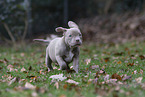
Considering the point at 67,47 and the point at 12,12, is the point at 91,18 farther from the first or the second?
the point at 67,47

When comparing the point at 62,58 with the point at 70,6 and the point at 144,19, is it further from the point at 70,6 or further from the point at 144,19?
the point at 70,6

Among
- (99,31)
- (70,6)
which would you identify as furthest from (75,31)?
(70,6)

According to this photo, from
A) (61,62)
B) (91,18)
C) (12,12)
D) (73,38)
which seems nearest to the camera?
(73,38)

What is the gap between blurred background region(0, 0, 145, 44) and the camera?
40.6 feet

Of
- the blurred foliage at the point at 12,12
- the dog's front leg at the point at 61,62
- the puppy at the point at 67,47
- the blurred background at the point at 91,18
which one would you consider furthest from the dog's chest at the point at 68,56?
the blurred background at the point at 91,18

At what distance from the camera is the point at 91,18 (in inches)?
688

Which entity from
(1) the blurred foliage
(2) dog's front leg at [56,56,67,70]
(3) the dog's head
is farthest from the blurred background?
→ (3) the dog's head

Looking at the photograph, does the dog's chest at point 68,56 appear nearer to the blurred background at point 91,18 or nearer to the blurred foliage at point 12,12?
the blurred foliage at point 12,12

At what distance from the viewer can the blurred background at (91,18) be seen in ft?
40.6

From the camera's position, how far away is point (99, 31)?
48.3ft

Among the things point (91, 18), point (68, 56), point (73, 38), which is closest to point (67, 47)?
point (68, 56)

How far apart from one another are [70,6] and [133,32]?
236 inches

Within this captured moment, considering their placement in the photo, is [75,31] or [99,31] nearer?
[75,31]

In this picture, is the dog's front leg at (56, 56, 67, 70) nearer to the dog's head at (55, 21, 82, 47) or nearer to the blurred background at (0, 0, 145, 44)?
the dog's head at (55, 21, 82, 47)
